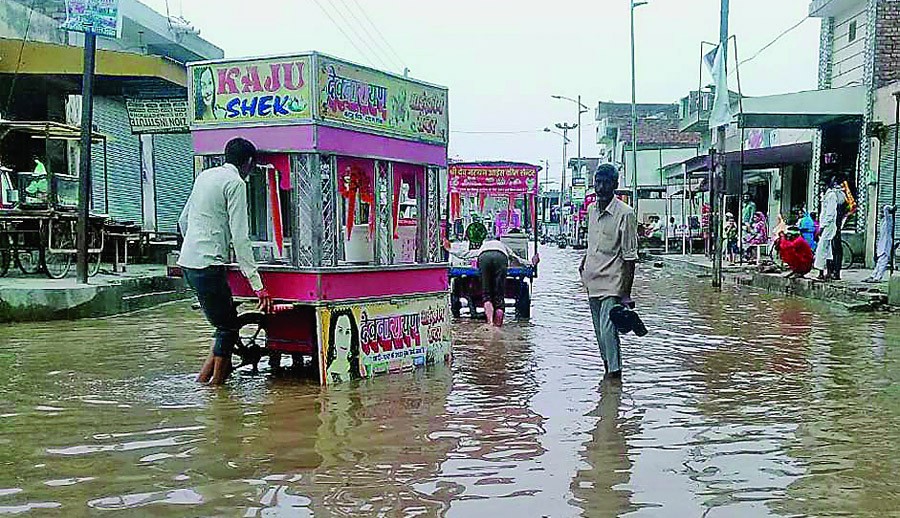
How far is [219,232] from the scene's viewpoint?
23.1ft

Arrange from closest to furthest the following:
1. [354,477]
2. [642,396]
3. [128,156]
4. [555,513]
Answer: [555,513], [354,477], [642,396], [128,156]

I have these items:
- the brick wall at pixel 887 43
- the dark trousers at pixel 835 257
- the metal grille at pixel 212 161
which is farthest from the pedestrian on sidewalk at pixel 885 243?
the metal grille at pixel 212 161

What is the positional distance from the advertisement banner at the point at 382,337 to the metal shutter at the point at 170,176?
14657 millimetres

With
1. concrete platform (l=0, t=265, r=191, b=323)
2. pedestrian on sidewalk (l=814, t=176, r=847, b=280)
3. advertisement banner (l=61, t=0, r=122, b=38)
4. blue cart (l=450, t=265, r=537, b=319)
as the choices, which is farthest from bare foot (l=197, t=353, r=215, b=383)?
pedestrian on sidewalk (l=814, t=176, r=847, b=280)

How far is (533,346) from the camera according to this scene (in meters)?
10.4

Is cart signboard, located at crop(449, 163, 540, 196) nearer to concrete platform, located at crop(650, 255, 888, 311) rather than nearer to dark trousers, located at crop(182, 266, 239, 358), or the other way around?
concrete platform, located at crop(650, 255, 888, 311)

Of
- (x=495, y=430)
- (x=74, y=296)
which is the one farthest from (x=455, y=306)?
(x=495, y=430)

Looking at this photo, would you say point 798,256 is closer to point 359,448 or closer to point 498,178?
point 498,178

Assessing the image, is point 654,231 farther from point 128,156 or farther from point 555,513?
point 555,513

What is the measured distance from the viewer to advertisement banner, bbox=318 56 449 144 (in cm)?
727

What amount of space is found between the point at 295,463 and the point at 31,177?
13.1 metres

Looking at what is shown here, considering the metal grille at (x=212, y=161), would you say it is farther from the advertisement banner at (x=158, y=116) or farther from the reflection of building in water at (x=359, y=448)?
the advertisement banner at (x=158, y=116)

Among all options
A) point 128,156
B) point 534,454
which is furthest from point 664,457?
point 128,156

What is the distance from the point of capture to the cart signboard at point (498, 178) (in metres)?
18.8
